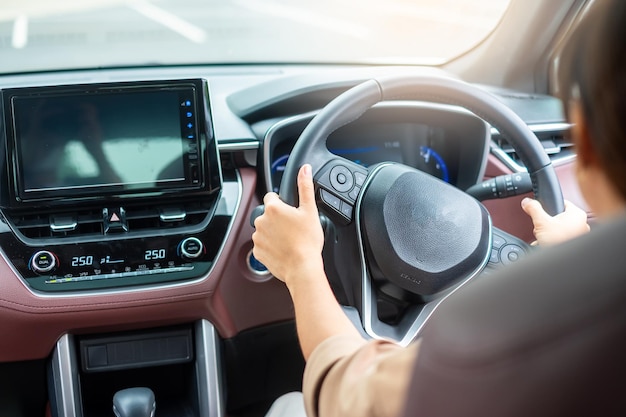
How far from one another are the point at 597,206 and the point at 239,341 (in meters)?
1.44

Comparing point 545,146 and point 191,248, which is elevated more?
point 545,146

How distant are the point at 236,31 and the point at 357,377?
4238mm

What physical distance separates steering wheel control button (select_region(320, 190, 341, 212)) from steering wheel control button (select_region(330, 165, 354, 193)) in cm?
2

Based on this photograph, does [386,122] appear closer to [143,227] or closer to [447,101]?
[447,101]

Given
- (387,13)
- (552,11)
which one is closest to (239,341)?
(552,11)

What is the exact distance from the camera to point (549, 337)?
1.93 feet

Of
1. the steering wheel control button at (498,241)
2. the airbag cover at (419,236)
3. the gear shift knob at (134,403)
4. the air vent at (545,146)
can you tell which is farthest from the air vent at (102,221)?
the air vent at (545,146)

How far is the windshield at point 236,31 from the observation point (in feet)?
8.23

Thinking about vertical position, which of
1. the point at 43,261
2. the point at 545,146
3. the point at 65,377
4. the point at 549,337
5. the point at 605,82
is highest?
the point at 605,82

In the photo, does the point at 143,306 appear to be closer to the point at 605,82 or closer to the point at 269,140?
the point at 269,140

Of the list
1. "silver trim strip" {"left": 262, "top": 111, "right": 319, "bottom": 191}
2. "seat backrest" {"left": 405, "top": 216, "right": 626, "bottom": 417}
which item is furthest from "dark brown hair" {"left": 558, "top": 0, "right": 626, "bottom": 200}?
"silver trim strip" {"left": 262, "top": 111, "right": 319, "bottom": 191}

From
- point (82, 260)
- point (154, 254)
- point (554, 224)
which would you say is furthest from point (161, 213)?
point (554, 224)

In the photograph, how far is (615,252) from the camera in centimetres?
59

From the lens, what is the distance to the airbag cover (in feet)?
5.02
